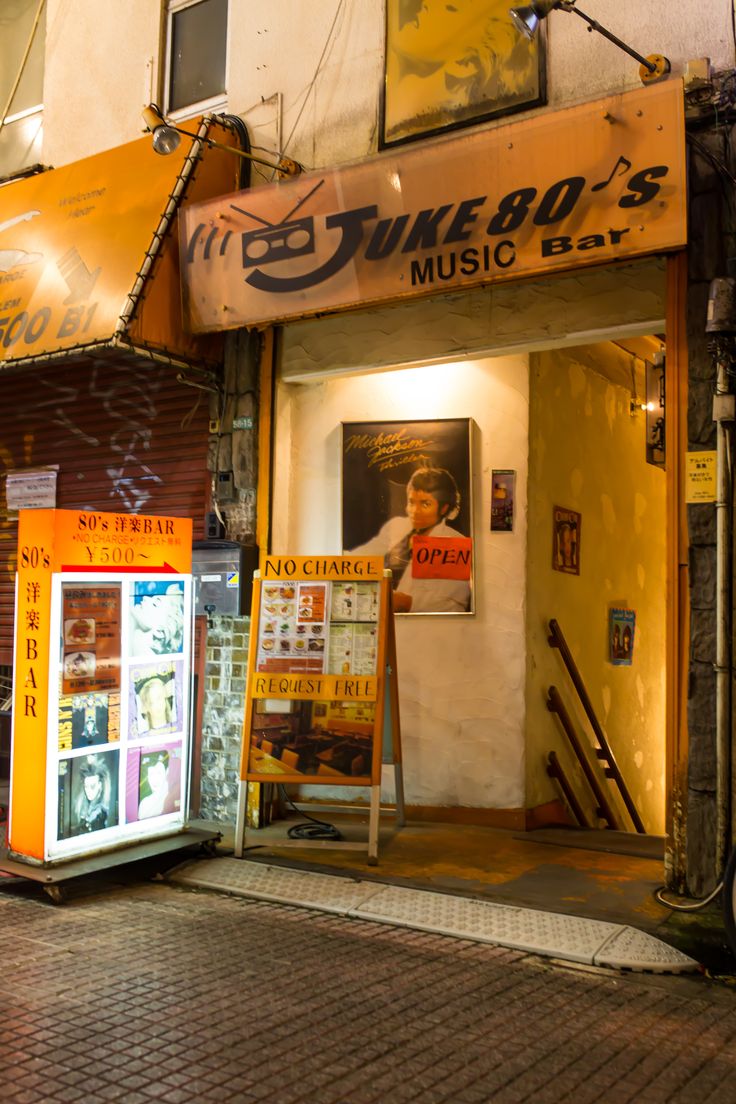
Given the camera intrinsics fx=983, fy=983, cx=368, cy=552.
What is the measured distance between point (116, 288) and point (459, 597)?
11.1ft

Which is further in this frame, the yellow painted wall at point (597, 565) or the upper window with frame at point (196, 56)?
the upper window with frame at point (196, 56)

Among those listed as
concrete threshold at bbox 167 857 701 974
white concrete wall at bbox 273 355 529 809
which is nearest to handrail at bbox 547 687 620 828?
white concrete wall at bbox 273 355 529 809

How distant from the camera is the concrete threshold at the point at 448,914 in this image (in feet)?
14.6

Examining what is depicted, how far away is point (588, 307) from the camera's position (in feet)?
19.8

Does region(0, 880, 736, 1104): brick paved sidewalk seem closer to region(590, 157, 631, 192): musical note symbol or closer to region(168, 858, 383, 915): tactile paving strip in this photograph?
region(168, 858, 383, 915): tactile paving strip

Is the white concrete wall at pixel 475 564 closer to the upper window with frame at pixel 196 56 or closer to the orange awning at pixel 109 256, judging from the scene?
the orange awning at pixel 109 256

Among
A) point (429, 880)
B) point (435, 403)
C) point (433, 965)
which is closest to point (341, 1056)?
point (433, 965)

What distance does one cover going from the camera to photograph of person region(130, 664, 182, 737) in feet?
19.1

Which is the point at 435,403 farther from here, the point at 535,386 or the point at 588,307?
the point at 588,307

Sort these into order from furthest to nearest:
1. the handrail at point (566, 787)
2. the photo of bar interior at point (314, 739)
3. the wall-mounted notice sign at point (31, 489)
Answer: the wall-mounted notice sign at point (31, 489) < the handrail at point (566, 787) < the photo of bar interior at point (314, 739)

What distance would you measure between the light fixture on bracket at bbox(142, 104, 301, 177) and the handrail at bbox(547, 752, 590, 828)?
4.70 m

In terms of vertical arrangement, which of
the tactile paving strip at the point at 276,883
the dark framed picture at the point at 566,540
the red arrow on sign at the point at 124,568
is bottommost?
the tactile paving strip at the point at 276,883

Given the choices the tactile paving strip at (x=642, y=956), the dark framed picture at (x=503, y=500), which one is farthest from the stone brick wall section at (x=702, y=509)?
the dark framed picture at (x=503, y=500)

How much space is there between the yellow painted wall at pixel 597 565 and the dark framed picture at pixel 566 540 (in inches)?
3.1
